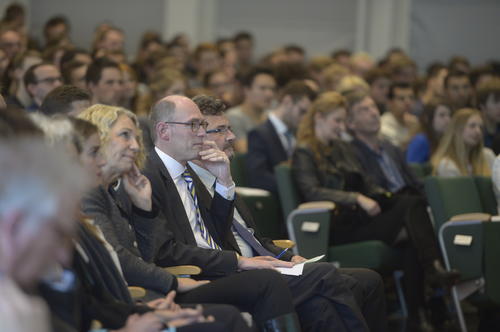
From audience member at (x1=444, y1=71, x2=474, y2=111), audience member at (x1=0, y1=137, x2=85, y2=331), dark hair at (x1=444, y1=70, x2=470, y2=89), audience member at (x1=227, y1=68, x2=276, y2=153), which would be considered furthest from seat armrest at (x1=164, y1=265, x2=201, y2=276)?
dark hair at (x1=444, y1=70, x2=470, y2=89)

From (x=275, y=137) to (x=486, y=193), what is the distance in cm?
152

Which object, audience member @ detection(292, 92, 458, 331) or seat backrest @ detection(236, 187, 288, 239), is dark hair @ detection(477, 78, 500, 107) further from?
seat backrest @ detection(236, 187, 288, 239)

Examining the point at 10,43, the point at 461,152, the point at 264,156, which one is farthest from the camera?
the point at 10,43

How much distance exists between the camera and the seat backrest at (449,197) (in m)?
4.82

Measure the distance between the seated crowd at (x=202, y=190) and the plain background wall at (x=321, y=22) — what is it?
242 cm

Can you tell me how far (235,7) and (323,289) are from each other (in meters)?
7.59

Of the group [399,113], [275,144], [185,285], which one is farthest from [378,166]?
[185,285]

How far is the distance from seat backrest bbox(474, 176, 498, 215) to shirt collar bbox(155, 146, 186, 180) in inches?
91.5

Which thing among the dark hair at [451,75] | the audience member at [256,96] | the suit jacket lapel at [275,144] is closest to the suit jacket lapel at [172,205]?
the suit jacket lapel at [275,144]

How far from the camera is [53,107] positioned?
381 centimetres

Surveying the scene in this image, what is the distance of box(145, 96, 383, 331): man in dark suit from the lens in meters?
3.34

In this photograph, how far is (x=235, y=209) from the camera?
3.92 metres

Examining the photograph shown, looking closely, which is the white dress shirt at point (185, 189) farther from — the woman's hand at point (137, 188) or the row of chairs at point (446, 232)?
the row of chairs at point (446, 232)

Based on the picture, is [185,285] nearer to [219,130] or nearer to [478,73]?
[219,130]
